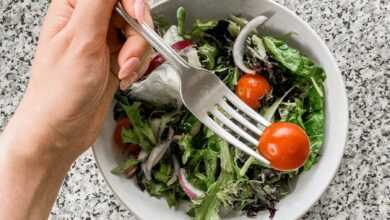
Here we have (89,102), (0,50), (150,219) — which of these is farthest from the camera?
(0,50)

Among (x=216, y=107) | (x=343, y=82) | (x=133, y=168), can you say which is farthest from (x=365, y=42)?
(x=133, y=168)

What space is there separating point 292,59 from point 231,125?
133mm

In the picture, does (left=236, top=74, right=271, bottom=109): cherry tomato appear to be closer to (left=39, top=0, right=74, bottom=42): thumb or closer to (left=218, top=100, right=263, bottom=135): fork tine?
(left=218, top=100, right=263, bottom=135): fork tine

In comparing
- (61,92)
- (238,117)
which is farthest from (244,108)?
(61,92)

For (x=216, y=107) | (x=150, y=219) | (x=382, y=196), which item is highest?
(x=216, y=107)

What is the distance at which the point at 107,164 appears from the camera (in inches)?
38.6

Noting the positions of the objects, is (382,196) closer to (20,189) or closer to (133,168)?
(133,168)

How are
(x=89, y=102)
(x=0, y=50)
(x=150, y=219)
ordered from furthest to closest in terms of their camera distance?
(x=0, y=50), (x=150, y=219), (x=89, y=102)

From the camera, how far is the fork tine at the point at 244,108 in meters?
0.93

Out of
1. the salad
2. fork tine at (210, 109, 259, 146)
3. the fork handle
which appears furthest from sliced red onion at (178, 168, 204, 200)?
the fork handle

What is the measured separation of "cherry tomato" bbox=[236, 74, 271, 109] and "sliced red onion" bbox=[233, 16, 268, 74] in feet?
0.04

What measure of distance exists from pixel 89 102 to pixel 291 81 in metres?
0.29

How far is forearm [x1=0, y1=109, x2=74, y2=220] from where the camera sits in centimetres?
88

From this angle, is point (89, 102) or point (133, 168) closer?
point (89, 102)
